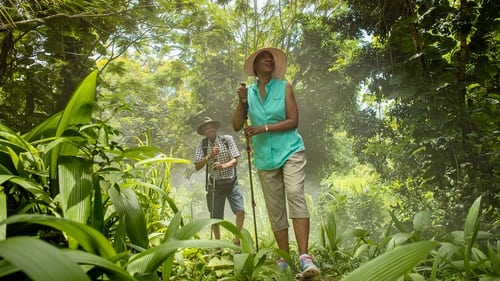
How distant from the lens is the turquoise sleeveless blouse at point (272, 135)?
2189 mm

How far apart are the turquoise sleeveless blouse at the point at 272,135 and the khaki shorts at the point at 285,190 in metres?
0.05

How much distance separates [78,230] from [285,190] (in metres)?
1.60

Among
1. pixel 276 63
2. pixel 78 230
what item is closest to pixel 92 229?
pixel 78 230

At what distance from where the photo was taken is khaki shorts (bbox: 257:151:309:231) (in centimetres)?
207

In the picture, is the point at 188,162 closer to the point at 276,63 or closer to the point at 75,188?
the point at 75,188

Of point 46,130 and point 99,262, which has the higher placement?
point 46,130

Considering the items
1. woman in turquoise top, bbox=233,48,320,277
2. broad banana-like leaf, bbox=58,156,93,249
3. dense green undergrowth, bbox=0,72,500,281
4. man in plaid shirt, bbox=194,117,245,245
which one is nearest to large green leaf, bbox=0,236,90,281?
dense green undergrowth, bbox=0,72,500,281

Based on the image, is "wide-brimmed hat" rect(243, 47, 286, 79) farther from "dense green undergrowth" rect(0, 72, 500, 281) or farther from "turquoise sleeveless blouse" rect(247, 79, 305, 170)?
Answer: "dense green undergrowth" rect(0, 72, 500, 281)

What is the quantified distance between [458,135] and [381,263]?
2148 mm

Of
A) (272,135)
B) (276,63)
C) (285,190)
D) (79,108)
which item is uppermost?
(276,63)

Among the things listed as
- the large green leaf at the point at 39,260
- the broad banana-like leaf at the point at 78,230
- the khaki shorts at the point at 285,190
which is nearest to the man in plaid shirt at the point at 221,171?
the khaki shorts at the point at 285,190

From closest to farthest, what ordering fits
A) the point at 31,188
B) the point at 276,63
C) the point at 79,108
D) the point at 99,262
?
the point at 99,262 < the point at 31,188 < the point at 79,108 < the point at 276,63

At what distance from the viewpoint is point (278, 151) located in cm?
220

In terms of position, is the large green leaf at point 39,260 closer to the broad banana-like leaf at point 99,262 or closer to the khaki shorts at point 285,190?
the broad banana-like leaf at point 99,262
